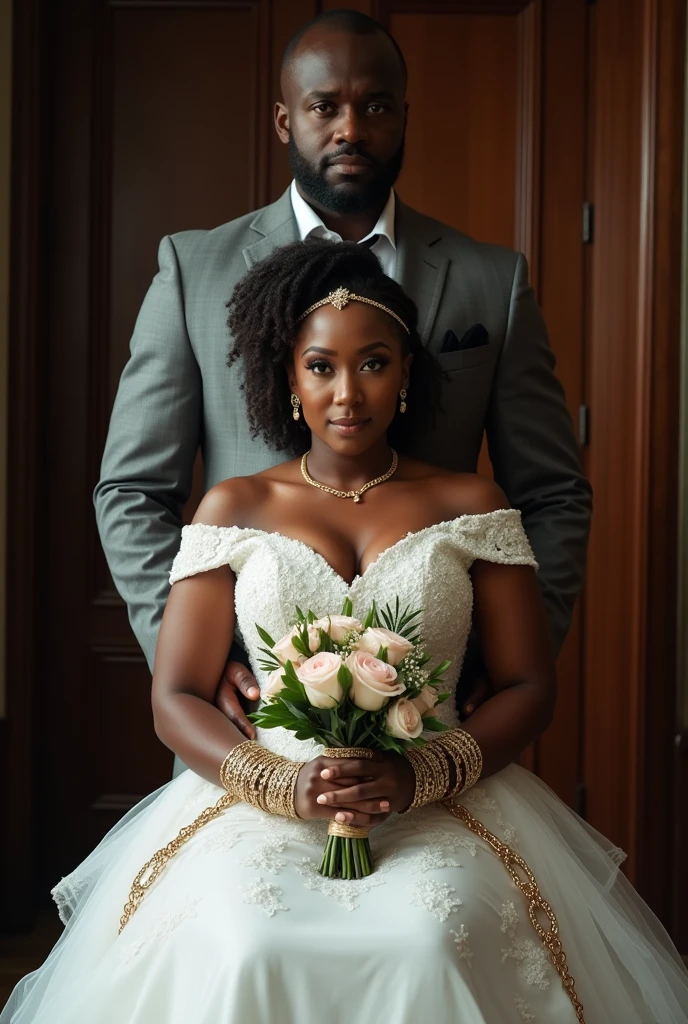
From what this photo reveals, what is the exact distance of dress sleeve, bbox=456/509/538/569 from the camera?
2.15m

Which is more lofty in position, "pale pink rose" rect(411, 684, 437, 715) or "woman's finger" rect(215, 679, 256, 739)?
"pale pink rose" rect(411, 684, 437, 715)

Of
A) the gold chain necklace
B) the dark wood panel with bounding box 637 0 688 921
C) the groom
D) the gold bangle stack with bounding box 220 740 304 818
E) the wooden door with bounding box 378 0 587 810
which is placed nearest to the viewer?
the gold bangle stack with bounding box 220 740 304 818

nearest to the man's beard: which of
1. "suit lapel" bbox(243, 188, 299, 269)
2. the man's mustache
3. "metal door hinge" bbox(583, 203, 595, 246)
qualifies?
the man's mustache

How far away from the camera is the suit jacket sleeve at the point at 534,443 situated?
2.49 meters

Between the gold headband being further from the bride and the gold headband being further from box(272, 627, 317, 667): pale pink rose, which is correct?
box(272, 627, 317, 667): pale pink rose

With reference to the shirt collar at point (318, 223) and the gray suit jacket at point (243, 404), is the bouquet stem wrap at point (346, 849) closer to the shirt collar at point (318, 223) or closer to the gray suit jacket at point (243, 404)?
the gray suit jacket at point (243, 404)

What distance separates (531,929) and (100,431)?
2629 millimetres

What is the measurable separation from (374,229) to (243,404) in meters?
0.47

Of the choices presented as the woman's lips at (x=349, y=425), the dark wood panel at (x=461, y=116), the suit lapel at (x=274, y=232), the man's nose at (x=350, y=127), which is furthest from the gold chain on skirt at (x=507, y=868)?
the dark wood panel at (x=461, y=116)

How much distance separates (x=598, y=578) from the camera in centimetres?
389

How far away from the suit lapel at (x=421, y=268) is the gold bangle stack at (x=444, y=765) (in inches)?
35.7

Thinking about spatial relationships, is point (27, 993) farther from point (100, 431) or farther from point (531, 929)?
point (100, 431)

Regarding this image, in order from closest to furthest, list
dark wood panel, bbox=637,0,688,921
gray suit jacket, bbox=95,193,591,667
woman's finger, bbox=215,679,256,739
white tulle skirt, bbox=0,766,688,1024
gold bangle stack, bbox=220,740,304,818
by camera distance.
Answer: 1. white tulle skirt, bbox=0,766,688,1024
2. gold bangle stack, bbox=220,740,304,818
3. woman's finger, bbox=215,679,256,739
4. gray suit jacket, bbox=95,193,591,667
5. dark wood panel, bbox=637,0,688,921

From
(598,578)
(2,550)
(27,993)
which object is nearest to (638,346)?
(598,578)
